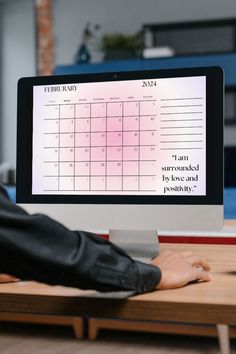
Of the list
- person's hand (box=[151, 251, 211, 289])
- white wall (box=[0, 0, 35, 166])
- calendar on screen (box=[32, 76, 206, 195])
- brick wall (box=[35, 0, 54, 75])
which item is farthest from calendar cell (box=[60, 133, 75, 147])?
white wall (box=[0, 0, 35, 166])

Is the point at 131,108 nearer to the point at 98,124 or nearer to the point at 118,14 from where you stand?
the point at 98,124

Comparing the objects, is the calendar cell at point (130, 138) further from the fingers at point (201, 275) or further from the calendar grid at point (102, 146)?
the fingers at point (201, 275)

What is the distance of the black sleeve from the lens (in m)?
0.53

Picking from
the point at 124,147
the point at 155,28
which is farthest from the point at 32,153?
the point at 155,28

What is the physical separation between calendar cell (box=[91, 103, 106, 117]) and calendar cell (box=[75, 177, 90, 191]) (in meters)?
0.10

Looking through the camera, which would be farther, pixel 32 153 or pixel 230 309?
pixel 32 153

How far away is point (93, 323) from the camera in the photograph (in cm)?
193

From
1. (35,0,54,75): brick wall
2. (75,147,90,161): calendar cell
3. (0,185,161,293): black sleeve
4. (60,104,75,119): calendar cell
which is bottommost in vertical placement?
(0,185,161,293): black sleeve

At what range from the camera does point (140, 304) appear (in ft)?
1.98

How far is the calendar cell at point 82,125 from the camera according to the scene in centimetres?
91

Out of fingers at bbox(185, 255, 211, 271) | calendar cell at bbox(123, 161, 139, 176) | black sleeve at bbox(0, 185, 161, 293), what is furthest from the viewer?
calendar cell at bbox(123, 161, 139, 176)

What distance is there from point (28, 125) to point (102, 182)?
16cm

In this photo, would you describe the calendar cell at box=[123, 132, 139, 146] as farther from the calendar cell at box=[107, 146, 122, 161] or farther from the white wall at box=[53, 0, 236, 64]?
the white wall at box=[53, 0, 236, 64]

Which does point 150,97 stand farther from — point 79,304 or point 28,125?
point 79,304
